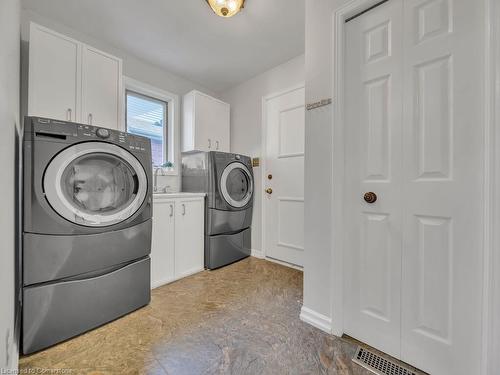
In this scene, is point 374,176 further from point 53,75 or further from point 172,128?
point 172,128

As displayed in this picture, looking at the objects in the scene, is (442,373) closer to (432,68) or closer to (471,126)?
(471,126)

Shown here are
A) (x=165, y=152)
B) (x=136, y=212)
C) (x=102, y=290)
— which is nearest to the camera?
(x=102, y=290)

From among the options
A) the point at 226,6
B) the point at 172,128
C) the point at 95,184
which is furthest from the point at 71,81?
the point at 226,6

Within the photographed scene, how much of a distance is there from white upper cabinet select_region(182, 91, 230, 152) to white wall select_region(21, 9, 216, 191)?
27 cm

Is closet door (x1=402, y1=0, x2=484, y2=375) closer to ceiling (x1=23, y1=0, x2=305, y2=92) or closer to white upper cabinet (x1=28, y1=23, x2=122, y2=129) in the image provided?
ceiling (x1=23, y1=0, x2=305, y2=92)

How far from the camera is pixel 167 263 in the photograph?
2.10m

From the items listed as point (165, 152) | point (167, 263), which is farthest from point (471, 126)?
point (165, 152)

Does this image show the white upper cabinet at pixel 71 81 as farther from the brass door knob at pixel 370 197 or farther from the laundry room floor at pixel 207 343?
the brass door knob at pixel 370 197

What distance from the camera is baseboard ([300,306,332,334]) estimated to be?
4.53 ft

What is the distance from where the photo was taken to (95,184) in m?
1.46

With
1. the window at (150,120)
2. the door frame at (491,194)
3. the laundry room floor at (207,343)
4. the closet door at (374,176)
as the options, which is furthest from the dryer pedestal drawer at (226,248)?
the door frame at (491,194)

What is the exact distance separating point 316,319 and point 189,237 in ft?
4.68

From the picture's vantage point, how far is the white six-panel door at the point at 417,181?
3.20ft

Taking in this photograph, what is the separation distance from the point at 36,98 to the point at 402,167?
2430 millimetres
